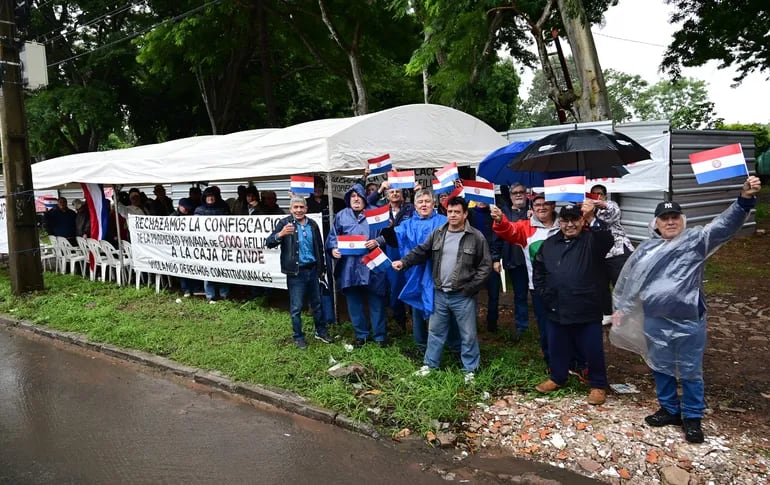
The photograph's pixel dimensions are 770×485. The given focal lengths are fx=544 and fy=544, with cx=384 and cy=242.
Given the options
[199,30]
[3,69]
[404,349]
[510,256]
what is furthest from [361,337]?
[199,30]

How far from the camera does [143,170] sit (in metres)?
9.11

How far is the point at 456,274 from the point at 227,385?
249 cm

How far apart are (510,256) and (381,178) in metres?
3.02

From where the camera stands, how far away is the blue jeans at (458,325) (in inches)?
194

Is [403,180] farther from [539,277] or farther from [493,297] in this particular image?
[539,277]

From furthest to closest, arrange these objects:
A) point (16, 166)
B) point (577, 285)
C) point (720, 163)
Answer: point (16, 166) → point (577, 285) → point (720, 163)

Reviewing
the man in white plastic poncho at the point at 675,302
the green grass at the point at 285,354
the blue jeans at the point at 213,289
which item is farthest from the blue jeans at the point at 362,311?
the blue jeans at the point at 213,289

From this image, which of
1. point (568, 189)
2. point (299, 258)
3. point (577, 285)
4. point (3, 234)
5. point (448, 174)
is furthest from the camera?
point (3, 234)

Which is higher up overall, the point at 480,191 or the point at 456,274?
the point at 480,191

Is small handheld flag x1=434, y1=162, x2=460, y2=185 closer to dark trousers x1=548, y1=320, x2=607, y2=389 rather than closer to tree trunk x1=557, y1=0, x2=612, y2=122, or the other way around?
dark trousers x1=548, y1=320, x2=607, y2=389

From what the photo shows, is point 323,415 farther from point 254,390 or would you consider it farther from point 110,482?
point 110,482

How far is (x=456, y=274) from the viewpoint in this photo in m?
4.88

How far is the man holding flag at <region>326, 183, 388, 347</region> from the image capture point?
19.3ft

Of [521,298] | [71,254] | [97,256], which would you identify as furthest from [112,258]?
[521,298]
